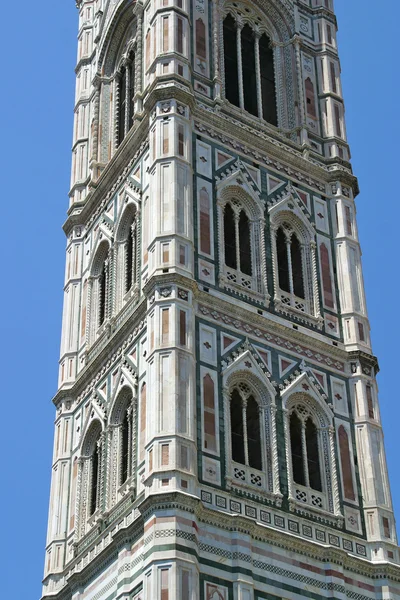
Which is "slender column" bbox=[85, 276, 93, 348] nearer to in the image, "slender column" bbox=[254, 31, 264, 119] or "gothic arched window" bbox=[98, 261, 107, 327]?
"gothic arched window" bbox=[98, 261, 107, 327]

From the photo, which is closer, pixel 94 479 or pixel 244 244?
pixel 94 479

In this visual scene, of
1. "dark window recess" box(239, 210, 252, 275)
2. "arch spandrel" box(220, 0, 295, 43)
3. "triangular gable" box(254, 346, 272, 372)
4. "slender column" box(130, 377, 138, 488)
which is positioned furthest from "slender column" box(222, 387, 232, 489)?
"arch spandrel" box(220, 0, 295, 43)

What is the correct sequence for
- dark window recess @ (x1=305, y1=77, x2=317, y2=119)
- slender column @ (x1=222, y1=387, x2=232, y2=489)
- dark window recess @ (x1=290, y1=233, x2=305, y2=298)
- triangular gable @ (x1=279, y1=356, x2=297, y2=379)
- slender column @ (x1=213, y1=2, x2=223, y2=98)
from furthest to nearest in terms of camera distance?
dark window recess @ (x1=305, y1=77, x2=317, y2=119)
slender column @ (x1=213, y1=2, x2=223, y2=98)
dark window recess @ (x1=290, y1=233, x2=305, y2=298)
triangular gable @ (x1=279, y1=356, x2=297, y2=379)
slender column @ (x1=222, y1=387, x2=232, y2=489)

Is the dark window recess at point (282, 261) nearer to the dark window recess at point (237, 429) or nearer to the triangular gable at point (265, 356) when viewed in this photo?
the triangular gable at point (265, 356)

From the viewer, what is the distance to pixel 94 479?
30438 millimetres

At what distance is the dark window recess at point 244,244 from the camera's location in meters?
31.7

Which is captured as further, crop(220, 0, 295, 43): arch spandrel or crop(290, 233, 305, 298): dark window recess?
crop(220, 0, 295, 43): arch spandrel

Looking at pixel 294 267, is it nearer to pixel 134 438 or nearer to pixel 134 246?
pixel 134 246

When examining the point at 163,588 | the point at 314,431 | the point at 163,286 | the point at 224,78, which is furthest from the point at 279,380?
the point at 224,78

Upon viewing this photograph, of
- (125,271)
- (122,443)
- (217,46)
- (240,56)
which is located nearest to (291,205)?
(125,271)

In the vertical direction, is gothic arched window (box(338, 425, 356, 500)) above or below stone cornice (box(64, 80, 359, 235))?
below

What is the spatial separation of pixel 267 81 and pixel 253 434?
11617 mm

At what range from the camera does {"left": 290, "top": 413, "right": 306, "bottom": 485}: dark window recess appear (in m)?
29.0

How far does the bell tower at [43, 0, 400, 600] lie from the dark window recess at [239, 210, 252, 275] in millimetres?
55
